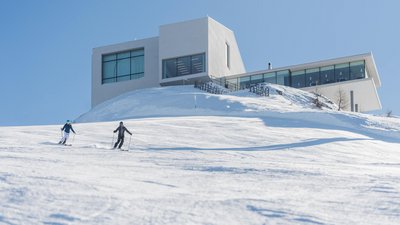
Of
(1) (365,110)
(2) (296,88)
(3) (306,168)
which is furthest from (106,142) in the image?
(1) (365,110)

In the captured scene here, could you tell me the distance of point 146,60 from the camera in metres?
55.8

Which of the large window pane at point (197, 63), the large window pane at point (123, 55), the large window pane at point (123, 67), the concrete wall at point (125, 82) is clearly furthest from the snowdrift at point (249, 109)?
the large window pane at point (123, 55)

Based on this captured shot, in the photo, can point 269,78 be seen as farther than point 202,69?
Yes

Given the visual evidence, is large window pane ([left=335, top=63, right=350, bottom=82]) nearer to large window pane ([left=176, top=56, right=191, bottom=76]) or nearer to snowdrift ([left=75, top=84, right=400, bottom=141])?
snowdrift ([left=75, top=84, right=400, bottom=141])

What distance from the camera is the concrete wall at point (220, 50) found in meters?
53.3

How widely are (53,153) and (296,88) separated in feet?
114

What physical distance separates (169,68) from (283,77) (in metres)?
8.40

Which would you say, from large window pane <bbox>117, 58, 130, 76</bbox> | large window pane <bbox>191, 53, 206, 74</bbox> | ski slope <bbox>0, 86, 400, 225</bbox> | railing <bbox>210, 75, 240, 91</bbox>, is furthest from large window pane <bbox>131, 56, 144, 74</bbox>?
ski slope <bbox>0, 86, 400, 225</bbox>

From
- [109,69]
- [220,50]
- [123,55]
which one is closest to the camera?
[220,50]

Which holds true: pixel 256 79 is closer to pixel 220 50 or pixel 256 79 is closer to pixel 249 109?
pixel 220 50

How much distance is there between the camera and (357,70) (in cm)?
5272

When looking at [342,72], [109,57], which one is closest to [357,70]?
[342,72]

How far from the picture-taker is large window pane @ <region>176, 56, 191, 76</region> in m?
53.1

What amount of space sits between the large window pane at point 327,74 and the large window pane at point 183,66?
9695 millimetres
